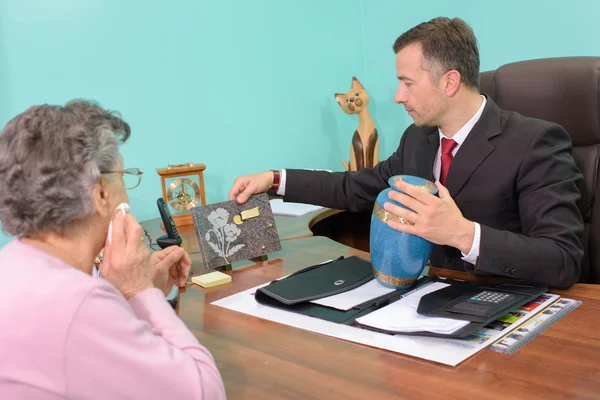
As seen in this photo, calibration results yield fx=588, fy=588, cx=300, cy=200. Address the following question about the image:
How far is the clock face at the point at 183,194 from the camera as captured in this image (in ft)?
7.31

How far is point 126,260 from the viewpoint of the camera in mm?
999

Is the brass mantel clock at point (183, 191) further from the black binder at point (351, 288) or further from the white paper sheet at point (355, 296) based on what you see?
the white paper sheet at point (355, 296)

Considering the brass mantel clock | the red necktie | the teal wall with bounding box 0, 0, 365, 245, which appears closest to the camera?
the red necktie

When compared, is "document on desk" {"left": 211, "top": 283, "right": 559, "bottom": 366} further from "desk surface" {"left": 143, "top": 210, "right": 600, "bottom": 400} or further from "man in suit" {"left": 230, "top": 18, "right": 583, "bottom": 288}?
"man in suit" {"left": 230, "top": 18, "right": 583, "bottom": 288}

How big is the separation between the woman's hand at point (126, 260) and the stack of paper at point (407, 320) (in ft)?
1.49

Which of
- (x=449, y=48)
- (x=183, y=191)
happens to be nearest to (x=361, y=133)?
(x=183, y=191)

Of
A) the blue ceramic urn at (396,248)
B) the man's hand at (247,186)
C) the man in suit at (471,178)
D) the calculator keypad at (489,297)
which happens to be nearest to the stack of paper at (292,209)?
the man in suit at (471,178)

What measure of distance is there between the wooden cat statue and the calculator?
4.86 ft

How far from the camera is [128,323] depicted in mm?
848

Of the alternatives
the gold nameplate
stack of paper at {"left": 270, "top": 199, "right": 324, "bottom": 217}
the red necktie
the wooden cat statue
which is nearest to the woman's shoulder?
the gold nameplate

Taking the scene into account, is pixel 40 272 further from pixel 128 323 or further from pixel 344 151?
pixel 344 151

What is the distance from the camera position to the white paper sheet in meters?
1.31

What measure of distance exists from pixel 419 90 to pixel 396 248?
613 mm

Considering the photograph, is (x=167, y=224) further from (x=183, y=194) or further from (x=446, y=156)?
(x=446, y=156)
